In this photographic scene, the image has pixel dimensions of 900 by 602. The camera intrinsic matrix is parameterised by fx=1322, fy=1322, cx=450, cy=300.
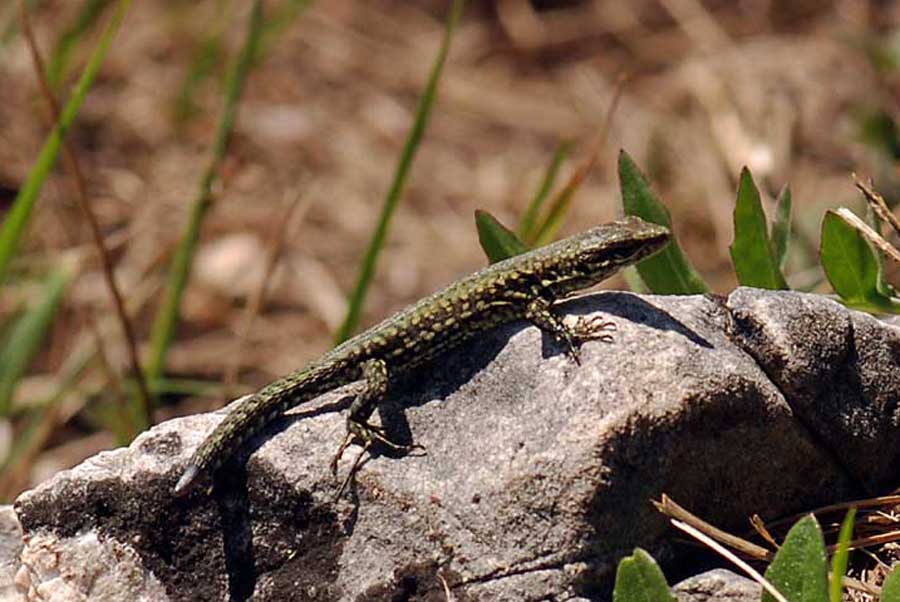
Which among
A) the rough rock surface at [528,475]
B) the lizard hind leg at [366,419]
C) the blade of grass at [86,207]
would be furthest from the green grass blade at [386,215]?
the rough rock surface at [528,475]

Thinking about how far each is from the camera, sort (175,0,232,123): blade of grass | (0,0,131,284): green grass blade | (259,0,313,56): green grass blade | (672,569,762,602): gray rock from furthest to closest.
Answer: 1. (175,0,232,123): blade of grass
2. (259,0,313,56): green grass blade
3. (0,0,131,284): green grass blade
4. (672,569,762,602): gray rock

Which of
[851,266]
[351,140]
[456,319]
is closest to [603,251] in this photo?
[456,319]

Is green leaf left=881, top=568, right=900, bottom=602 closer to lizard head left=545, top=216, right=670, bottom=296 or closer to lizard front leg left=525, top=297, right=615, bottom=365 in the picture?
lizard front leg left=525, top=297, right=615, bottom=365

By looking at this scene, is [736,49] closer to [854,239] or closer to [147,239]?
[147,239]

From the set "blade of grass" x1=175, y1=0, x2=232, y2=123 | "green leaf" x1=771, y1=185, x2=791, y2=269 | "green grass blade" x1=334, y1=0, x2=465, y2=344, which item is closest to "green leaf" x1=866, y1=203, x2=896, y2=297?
"green leaf" x1=771, y1=185, x2=791, y2=269

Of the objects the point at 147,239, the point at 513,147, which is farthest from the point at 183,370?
the point at 513,147

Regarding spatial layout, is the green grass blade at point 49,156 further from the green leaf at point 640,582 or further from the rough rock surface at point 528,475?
the green leaf at point 640,582
